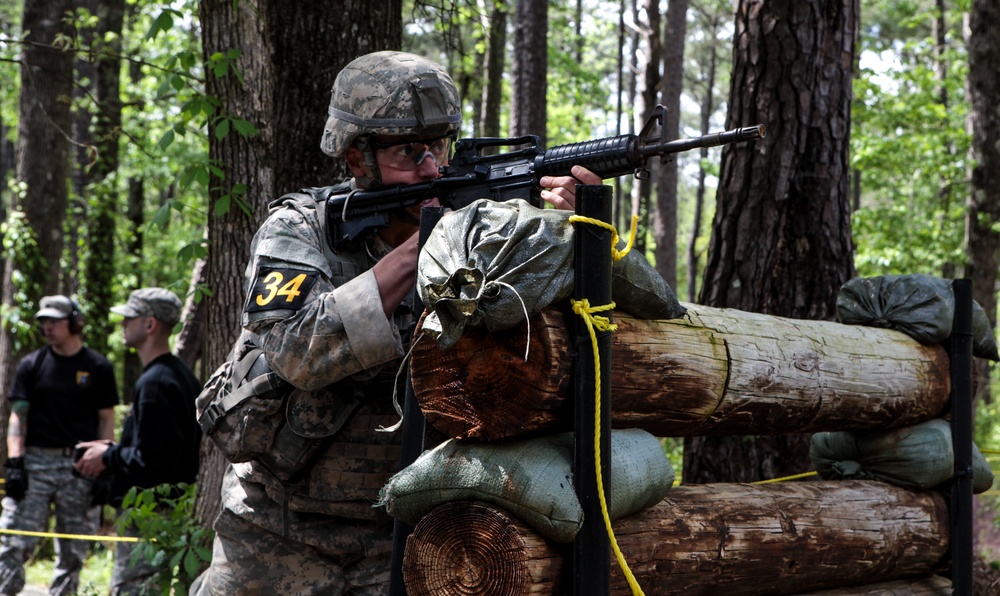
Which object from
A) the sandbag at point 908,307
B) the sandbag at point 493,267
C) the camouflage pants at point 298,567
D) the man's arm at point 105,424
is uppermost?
the sandbag at point 493,267

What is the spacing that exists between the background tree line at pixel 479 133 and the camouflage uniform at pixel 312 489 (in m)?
1.14

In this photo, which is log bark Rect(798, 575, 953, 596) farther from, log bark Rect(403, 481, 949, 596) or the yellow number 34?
the yellow number 34

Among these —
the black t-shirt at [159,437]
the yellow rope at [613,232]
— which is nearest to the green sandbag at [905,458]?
the yellow rope at [613,232]

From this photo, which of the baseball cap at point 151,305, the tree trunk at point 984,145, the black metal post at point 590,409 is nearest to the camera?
the black metal post at point 590,409

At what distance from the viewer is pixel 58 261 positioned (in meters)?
10.4

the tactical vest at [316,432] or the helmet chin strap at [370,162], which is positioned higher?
the helmet chin strap at [370,162]

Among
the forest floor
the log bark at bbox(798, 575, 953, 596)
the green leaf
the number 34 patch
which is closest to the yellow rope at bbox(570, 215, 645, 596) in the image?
the number 34 patch

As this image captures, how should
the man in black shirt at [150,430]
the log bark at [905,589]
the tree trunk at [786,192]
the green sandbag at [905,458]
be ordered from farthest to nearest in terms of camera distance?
the man in black shirt at [150,430] < the tree trunk at [786,192] < the green sandbag at [905,458] < the log bark at [905,589]

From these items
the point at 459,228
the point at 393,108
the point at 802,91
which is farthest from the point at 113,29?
the point at 459,228

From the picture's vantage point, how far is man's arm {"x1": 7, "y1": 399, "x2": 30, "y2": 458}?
760 centimetres

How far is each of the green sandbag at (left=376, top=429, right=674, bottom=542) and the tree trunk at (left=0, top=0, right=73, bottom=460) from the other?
8.81m

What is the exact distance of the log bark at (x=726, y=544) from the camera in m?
2.20

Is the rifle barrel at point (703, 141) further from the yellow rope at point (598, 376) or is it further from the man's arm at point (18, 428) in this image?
the man's arm at point (18, 428)

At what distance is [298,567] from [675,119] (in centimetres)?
961
